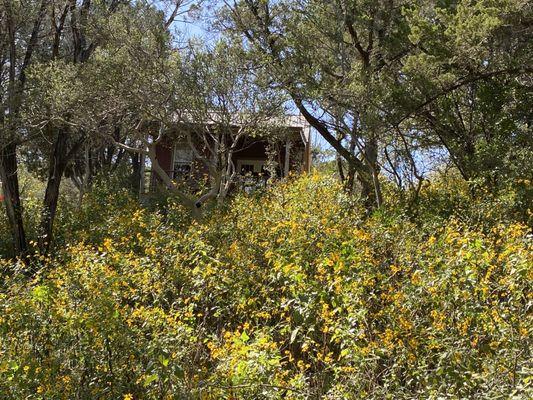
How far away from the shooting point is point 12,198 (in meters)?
9.83

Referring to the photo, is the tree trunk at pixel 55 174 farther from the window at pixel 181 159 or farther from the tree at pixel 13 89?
the window at pixel 181 159

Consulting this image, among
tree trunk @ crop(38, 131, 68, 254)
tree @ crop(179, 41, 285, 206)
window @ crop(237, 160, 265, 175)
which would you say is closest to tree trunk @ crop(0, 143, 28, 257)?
tree trunk @ crop(38, 131, 68, 254)

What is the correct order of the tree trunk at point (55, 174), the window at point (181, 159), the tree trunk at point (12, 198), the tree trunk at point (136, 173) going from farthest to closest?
1. the window at point (181, 159)
2. the tree trunk at point (136, 173)
3. the tree trunk at point (55, 174)
4. the tree trunk at point (12, 198)

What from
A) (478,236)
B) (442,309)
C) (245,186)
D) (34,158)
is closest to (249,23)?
(245,186)

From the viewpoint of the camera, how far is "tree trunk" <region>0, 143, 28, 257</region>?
9492mm

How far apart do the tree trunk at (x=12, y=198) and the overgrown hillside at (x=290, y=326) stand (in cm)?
496

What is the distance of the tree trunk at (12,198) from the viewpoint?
9492 mm

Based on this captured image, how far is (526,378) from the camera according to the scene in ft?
8.54

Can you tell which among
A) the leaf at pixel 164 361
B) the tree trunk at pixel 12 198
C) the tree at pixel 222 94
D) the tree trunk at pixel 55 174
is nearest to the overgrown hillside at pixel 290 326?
the leaf at pixel 164 361

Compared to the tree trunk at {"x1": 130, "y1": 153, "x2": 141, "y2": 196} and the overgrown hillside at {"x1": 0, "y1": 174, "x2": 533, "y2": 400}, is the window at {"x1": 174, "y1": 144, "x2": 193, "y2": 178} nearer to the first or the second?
the tree trunk at {"x1": 130, "y1": 153, "x2": 141, "y2": 196}

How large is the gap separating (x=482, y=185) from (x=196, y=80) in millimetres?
4817

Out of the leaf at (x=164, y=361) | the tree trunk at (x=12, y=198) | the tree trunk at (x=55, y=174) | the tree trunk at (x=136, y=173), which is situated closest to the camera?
the leaf at (x=164, y=361)

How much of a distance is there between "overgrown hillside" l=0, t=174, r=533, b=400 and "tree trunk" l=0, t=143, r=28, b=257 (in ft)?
16.3

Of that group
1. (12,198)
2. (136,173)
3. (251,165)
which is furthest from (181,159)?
(12,198)
